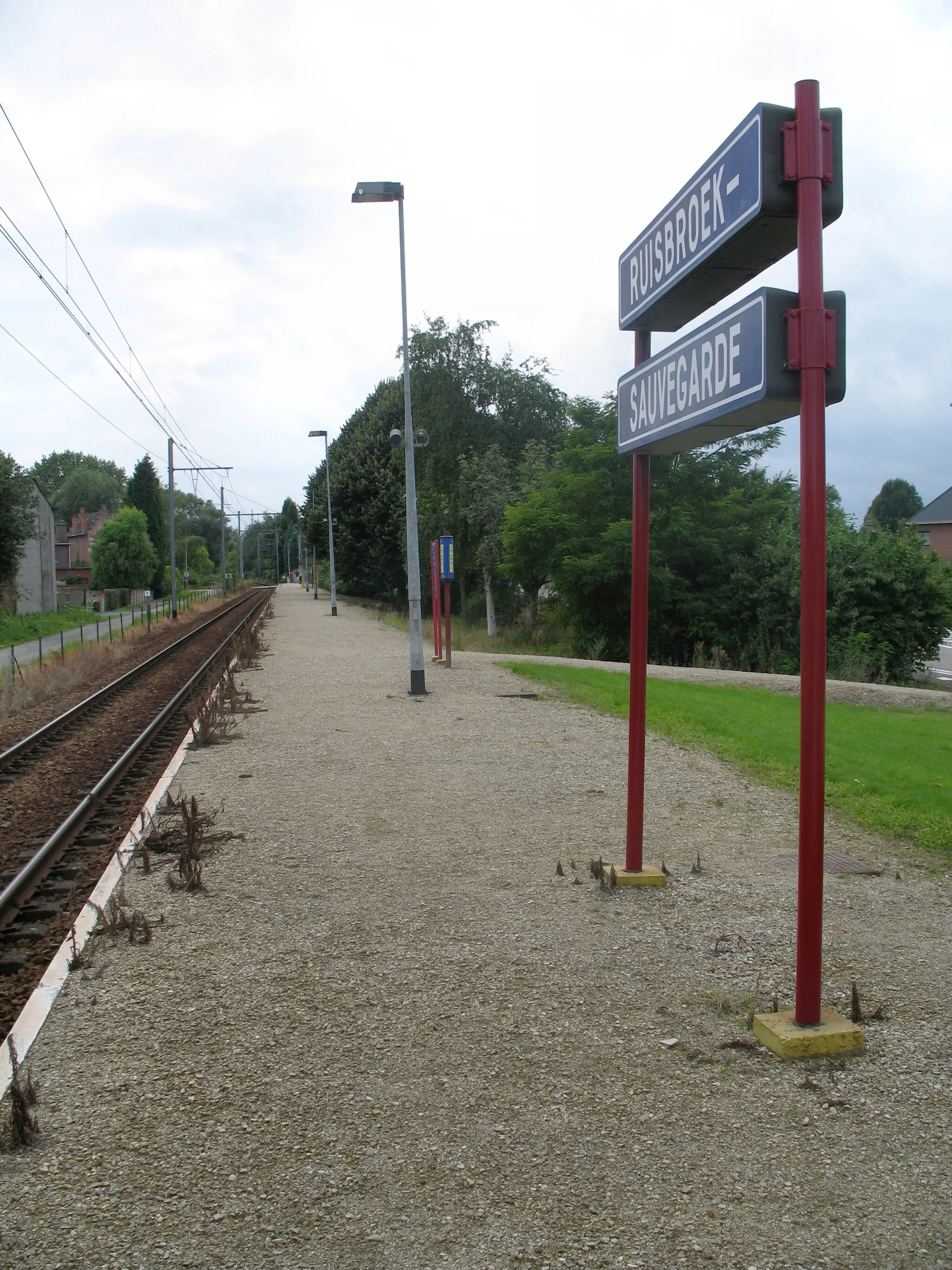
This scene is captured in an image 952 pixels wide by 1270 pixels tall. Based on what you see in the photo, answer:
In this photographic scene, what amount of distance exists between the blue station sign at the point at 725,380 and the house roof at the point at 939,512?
67.0 meters

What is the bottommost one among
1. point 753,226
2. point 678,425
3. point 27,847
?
point 27,847

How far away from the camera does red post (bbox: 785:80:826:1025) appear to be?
3.78 m

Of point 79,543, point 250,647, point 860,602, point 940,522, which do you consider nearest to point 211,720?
point 250,647

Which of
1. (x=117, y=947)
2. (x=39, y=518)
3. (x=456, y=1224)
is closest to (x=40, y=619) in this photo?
(x=39, y=518)

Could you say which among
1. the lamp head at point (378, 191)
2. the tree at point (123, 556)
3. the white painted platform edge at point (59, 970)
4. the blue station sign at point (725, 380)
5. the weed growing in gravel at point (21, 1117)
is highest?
the lamp head at point (378, 191)

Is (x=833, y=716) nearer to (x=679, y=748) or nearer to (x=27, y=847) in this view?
(x=679, y=748)

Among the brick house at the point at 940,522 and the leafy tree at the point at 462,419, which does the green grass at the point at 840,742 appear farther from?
the brick house at the point at 940,522

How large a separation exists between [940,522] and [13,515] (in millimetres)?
57249

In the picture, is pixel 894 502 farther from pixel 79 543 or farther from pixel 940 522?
pixel 79 543

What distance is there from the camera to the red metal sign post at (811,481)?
3.78 meters

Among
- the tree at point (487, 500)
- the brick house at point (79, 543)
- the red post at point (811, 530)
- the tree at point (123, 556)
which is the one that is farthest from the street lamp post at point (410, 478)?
the brick house at point (79, 543)

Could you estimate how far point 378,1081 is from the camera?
12.0 ft

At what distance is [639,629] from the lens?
589 centimetres

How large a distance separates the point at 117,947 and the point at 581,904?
2.50 meters
